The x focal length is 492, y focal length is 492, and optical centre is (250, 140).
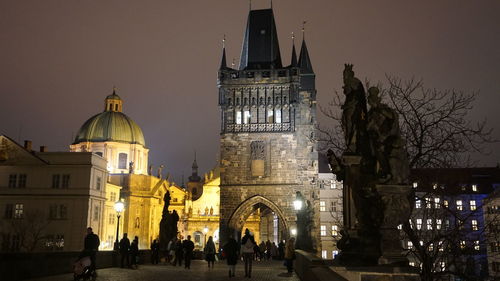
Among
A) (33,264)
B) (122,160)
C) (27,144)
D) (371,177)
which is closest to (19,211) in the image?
(27,144)

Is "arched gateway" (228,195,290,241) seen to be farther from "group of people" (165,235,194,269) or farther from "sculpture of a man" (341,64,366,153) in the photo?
"sculpture of a man" (341,64,366,153)

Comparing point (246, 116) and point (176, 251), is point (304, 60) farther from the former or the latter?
point (176, 251)

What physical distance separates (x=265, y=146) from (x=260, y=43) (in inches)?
418

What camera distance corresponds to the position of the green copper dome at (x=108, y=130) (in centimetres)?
6500

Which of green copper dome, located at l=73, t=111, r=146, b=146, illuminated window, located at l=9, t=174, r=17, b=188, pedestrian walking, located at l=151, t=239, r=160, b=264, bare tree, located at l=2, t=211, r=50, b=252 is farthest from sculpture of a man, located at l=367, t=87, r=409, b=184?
green copper dome, located at l=73, t=111, r=146, b=146

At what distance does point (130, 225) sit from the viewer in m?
58.3

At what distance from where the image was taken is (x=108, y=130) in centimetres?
6525

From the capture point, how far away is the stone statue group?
6402 mm

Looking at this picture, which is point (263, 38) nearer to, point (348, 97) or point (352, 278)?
point (348, 97)

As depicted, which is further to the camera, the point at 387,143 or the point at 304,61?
the point at 304,61

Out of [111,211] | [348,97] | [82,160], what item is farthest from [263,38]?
[348,97]

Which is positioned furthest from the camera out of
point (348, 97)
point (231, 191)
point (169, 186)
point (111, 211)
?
point (169, 186)

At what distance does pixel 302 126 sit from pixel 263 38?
33.3ft

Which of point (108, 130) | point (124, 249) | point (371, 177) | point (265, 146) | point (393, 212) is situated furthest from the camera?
point (108, 130)
